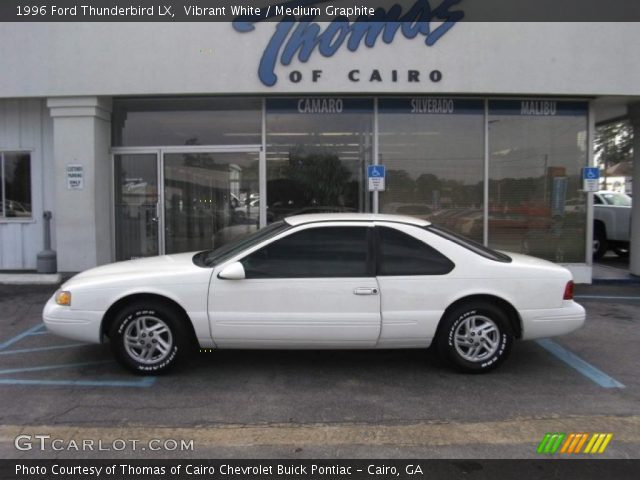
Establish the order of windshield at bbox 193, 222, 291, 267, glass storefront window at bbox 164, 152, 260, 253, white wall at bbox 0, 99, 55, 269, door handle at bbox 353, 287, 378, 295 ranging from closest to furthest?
door handle at bbox 353, 287, 378, 295 < windshield at bbox 193, 222, 291, 267 < glass storefront window at bbox 164, 152, 260, 253 < white wall at bbox 0, 99, 55, 269

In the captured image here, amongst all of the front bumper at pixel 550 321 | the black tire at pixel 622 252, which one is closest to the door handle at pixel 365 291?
the front bumper at pixel 550 321

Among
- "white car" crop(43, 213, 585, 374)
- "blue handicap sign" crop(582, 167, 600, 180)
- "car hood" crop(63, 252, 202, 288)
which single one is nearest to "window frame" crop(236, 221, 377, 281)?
"white car" crop(43, 213, 585, 374)

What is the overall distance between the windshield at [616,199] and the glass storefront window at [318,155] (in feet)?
25.0

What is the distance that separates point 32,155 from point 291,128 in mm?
4876

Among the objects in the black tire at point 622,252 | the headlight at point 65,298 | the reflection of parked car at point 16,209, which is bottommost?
the black tire at point 622,252

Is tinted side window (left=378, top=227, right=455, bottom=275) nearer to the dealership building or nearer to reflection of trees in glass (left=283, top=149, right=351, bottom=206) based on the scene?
the dealership building

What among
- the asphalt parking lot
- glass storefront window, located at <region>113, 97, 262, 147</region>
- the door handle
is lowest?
the asphalt parking lot

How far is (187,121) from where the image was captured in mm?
10453

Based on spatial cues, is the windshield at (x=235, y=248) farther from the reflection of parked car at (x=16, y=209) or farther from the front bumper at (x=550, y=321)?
the reflection of parked car at (x=16, y=209)

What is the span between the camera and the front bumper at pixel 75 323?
16.7 ft

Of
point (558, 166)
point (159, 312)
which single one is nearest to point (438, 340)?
point (159, 312)

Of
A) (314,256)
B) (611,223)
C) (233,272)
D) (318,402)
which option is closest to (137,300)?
(233,272)

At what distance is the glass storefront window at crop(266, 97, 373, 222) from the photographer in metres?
10.2
